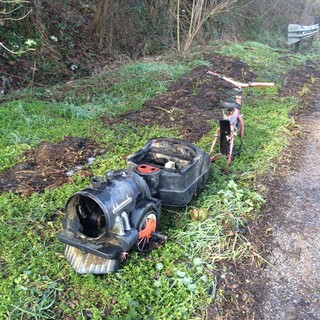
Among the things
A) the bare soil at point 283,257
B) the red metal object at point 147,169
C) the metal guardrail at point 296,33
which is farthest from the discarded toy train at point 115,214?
the metal guardrail at point 296,33

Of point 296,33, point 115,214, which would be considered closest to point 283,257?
point 115,214

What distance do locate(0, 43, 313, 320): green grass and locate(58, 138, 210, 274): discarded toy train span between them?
135 mm

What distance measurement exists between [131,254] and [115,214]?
1.66ft

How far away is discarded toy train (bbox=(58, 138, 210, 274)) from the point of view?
260cm

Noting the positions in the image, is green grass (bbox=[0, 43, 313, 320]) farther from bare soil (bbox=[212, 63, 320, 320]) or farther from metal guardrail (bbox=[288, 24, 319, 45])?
metal guardrail (bbox=[288, 24, 319, 45])

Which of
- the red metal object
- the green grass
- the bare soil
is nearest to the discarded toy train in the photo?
the red metal object

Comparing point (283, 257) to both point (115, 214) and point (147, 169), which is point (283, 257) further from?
point (115, 214)

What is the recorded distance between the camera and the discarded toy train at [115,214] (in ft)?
8.53

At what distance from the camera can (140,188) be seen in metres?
2.91

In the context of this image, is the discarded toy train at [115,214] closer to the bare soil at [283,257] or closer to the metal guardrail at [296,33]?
the bare soil at [283,257]

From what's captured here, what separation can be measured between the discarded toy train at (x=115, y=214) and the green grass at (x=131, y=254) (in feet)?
0.44

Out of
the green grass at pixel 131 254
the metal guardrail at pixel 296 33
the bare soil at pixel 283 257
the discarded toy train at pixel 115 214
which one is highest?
the discarded toy train at pixel 115 214

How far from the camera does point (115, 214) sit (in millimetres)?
2586

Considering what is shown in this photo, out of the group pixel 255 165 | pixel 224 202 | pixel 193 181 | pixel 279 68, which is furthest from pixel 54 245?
pixel 279 68
